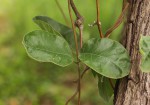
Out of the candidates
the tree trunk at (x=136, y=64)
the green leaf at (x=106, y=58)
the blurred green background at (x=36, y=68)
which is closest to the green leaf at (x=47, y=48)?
the green leaf at (x=106, y=58)

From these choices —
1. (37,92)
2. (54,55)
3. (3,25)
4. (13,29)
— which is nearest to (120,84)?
(54,55)

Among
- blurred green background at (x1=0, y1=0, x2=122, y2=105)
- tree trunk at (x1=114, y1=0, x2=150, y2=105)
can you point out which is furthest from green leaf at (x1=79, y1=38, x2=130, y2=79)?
blurred green background at (x1=0, y1=0, x2=122, y2=105)

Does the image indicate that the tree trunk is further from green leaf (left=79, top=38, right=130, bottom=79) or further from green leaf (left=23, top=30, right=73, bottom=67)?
green leaf (left=23, top=30, right=73, bottom=67)

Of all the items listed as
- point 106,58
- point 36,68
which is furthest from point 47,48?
point 36,68

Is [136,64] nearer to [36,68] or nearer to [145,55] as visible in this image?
[145,55]

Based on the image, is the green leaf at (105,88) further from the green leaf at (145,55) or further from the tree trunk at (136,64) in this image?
the green leaf at (145,55)

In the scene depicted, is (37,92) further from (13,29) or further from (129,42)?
(129,42)
